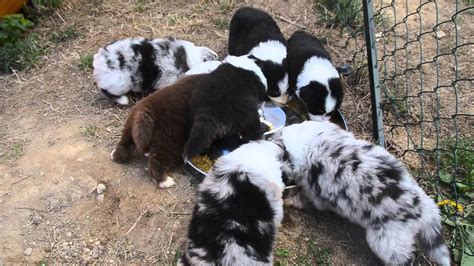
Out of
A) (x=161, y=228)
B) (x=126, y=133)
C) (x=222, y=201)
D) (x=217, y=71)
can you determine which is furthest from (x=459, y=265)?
(x=126, y=133)

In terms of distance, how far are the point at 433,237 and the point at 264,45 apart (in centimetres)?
221

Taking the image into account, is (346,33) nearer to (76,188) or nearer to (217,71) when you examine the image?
(217,71)

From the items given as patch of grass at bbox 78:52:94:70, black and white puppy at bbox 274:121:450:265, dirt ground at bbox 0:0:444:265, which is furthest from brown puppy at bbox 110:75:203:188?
patch of grass at bbox 78:52:94:70

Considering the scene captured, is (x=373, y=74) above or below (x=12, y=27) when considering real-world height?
below

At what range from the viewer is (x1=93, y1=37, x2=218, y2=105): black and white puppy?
4344mm

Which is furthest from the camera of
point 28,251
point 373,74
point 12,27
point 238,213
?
point 12,27

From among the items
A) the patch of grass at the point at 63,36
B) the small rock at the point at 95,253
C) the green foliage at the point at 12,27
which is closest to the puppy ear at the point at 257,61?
the small rock at the point at 95,253

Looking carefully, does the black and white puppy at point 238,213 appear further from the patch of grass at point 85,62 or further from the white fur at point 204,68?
the patch of grass at point 85,62

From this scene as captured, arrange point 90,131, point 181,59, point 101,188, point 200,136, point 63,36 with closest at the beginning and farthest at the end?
1. point 200,136
2. point 101,188
3. point 90,131
4. point 181,59
5. point 63,36

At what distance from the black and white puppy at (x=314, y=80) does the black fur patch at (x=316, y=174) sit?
35.6 inches

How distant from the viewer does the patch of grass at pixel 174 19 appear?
17.7 ft

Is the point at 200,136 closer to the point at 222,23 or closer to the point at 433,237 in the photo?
the point at 433,237

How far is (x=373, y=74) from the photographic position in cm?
402

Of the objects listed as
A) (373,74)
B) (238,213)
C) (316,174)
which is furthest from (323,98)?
(238,213)
